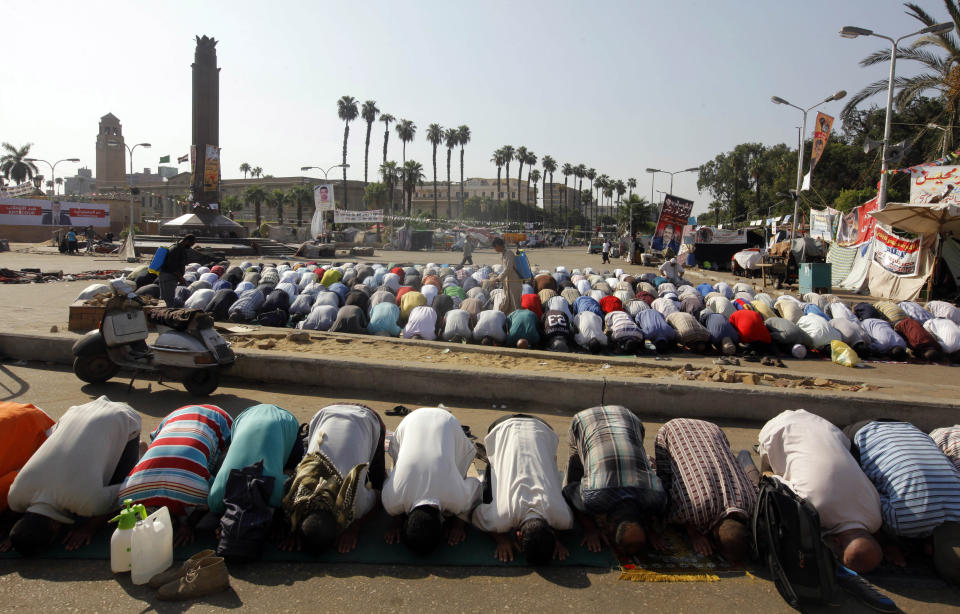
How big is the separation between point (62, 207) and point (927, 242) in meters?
59.2

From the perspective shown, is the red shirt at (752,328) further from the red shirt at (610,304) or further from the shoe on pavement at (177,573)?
the shoe on pavement at (177,573)

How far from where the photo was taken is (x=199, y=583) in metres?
3.01

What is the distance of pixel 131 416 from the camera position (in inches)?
146

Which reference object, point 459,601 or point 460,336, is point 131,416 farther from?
point 460,336

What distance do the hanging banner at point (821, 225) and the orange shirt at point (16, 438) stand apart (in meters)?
24.8

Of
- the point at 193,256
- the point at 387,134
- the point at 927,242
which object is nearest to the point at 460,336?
the point at 193,256

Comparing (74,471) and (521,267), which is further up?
(521,267)

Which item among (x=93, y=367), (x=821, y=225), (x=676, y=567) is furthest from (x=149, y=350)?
(x=821, y=225)

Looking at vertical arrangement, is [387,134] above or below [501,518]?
above

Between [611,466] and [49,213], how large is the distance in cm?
5991

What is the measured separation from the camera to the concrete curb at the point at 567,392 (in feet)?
19.1

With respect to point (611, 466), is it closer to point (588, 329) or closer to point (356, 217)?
point (588, 329)

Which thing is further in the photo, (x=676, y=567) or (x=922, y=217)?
(x=922, y=217)

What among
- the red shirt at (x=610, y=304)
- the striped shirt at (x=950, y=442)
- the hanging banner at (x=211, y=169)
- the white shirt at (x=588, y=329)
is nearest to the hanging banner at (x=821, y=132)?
the red shirt at (x=610, y=304)
